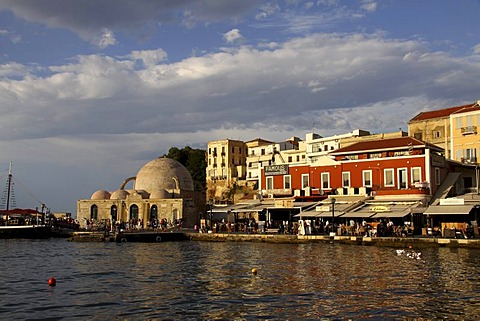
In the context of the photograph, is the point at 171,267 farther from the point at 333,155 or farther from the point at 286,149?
the point at 286,149

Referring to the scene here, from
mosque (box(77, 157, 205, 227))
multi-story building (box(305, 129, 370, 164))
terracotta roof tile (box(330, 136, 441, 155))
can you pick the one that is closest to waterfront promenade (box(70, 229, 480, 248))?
terracotta roof tile (box(330, 136, 441, 155))

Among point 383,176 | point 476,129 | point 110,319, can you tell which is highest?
point 476,129

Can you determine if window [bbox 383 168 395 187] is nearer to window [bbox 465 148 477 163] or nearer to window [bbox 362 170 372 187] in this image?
window [bbox 362 170 372 187]

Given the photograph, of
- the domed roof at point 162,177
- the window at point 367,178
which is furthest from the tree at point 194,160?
the window at point 367,178

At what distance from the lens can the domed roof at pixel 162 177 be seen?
236ft

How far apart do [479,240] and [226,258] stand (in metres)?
15.9

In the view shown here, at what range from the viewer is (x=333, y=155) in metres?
52.1

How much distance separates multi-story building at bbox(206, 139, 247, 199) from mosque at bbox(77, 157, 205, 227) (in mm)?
16164

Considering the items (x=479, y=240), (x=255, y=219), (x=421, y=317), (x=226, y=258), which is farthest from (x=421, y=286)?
(x=255, y=219)

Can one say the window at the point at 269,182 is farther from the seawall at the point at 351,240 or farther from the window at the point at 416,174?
the window at the point at 416,174

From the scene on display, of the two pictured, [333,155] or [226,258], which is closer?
[226,258]

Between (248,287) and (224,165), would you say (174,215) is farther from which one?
(248,287)

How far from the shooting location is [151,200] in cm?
6669

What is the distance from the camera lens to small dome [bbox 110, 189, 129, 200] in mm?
70331
